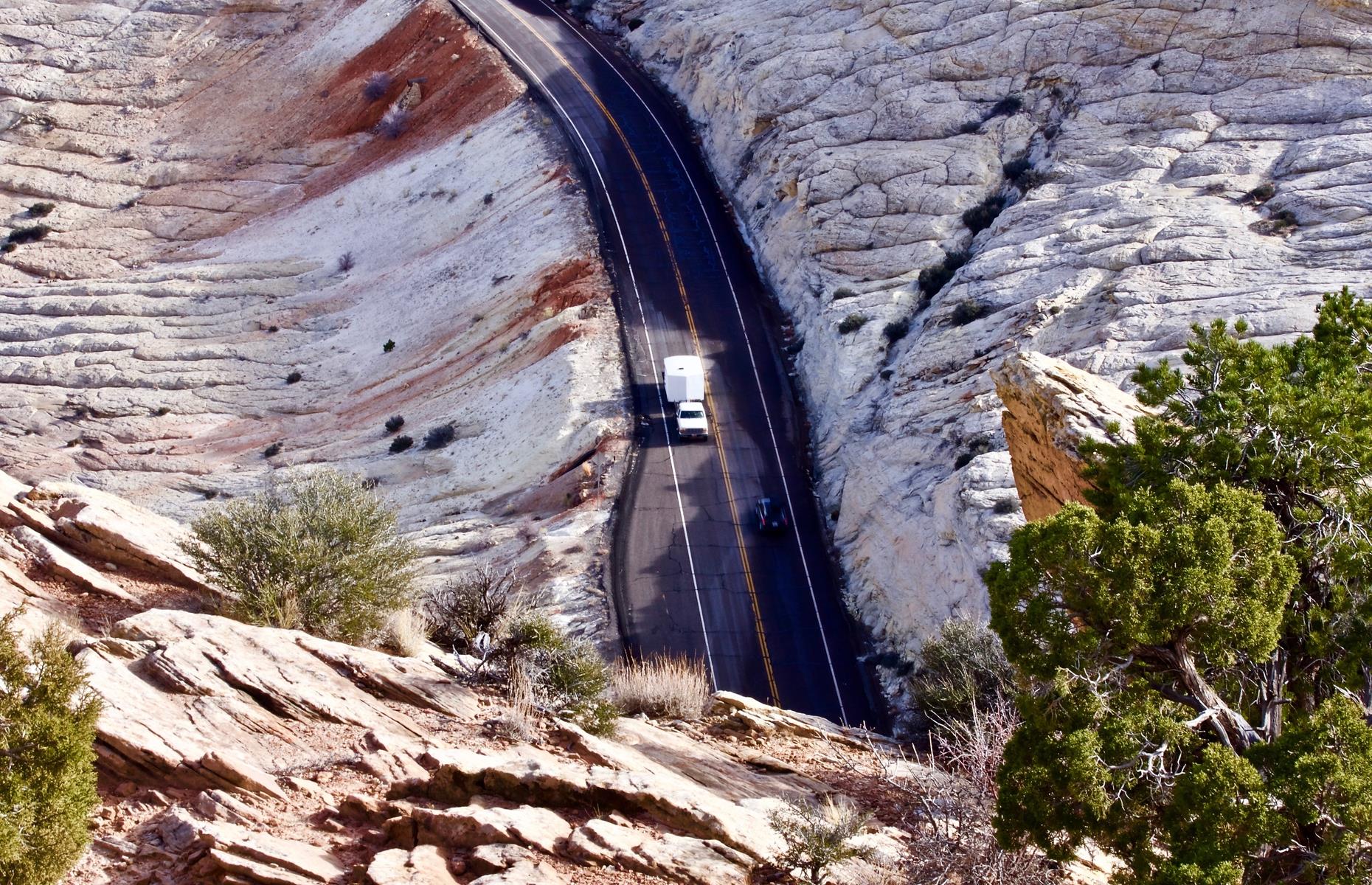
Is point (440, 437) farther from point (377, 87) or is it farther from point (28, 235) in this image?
point (28, 235)

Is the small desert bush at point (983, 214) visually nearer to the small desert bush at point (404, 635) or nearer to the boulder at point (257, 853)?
the small desert bush at point (404, 635)

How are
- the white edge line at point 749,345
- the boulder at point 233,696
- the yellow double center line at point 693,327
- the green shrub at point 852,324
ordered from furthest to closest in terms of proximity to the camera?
the green shrub at point 852,324
the yellow double center line at point 693,327
the white edge line at point 749,345
the boulder at point 233,696

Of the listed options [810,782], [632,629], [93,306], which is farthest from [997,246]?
[93,306]

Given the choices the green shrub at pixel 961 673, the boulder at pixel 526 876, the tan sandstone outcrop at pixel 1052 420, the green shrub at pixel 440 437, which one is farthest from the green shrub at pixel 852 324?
the boulder at pixel 526 876

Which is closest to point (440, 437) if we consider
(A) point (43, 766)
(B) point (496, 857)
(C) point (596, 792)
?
(C) point (596, 792)

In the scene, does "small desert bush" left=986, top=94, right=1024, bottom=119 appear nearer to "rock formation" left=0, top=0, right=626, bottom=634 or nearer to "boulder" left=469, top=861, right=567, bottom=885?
"rock formation" left=0, top=0, right=626, bottom=634

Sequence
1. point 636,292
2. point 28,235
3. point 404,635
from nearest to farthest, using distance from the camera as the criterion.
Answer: point 404,635
point 636,292
point 28,235
